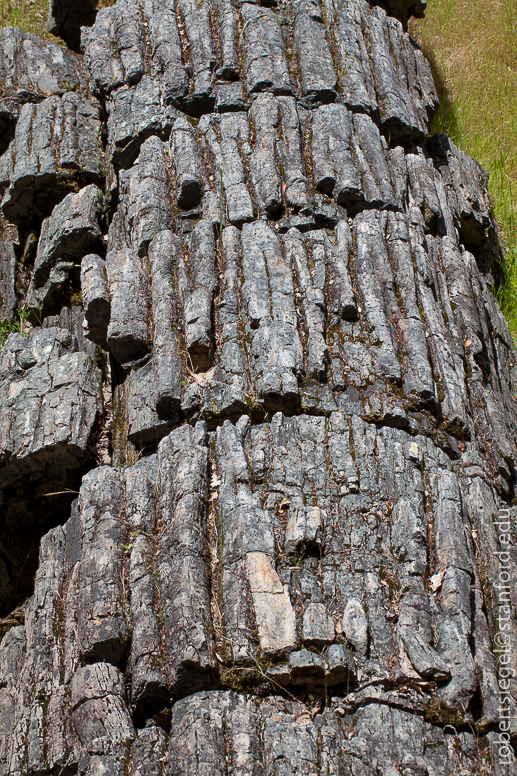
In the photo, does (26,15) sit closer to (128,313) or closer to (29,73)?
(29,73)

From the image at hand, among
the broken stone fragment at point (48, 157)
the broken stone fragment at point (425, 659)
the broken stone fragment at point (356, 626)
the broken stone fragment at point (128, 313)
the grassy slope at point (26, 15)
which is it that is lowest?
the broken stone fragment at point (425, 659)

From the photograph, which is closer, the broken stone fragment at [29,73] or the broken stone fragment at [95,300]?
the broken stone fragment at [95,300]

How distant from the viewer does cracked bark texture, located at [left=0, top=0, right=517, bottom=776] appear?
107 inches

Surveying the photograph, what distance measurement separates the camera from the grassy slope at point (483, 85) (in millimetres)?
5836

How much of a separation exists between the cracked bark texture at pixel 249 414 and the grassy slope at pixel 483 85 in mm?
572

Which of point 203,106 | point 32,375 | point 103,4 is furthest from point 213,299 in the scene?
point 103,4

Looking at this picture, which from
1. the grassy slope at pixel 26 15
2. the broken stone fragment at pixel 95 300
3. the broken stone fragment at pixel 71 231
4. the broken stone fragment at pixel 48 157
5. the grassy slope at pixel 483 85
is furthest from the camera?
the grassy slope at pixel 26 15

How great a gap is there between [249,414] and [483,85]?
4733mm

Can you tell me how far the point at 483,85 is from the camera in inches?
258

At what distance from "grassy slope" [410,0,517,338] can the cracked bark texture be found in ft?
1.88

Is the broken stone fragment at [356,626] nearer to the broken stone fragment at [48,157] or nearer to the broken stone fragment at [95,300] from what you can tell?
the broken stone fragment at [95,300]

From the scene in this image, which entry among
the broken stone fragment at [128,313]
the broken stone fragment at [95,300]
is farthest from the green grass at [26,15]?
the broken stone fragment at [128,313]

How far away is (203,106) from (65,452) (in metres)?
2.40

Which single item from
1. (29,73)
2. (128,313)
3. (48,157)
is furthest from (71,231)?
(29,73)
